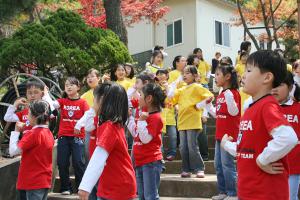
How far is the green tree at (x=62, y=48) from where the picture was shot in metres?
9.55

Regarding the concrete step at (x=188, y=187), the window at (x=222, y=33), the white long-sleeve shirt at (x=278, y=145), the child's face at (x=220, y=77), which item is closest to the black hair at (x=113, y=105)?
the white long-sleeve shirt at (x=278, y=145)

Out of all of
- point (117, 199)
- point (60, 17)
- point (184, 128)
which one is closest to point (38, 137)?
point (117, 199)

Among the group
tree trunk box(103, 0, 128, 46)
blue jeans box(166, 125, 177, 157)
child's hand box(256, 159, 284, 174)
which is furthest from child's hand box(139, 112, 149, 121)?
tree trunk box(103, 0, 128, 46)

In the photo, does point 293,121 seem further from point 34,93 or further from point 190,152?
point 34,93

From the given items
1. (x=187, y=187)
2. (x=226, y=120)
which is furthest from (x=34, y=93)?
(x=226, y=120)

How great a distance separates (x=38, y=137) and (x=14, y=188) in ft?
4.60

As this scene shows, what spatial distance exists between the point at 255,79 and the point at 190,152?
388 centimetres

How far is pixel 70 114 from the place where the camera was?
23.6 feet

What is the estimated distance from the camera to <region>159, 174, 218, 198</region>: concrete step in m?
6.75

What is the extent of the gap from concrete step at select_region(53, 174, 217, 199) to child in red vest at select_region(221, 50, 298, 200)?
3.30 m

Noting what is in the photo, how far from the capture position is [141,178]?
5902mm

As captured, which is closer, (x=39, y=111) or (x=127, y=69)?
(x=39, y=111)

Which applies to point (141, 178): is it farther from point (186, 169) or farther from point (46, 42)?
point (46, 42)

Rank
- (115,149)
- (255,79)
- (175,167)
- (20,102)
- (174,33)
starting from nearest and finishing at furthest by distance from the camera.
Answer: (255,79)
(115,149)
(20,102)
(175,167)
(174,33)
